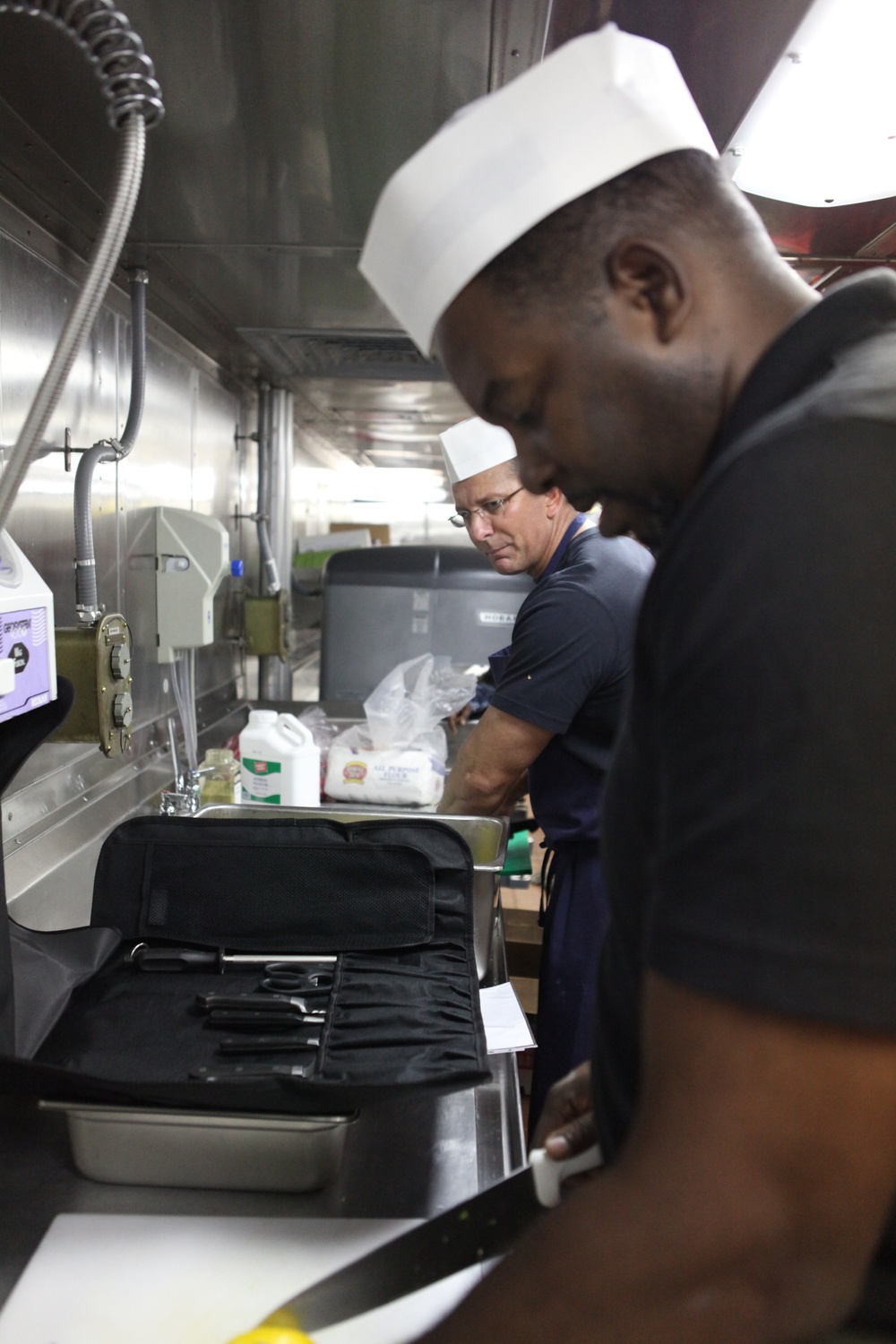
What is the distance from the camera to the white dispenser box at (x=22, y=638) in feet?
3.34

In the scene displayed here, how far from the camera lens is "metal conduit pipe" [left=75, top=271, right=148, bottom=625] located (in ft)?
5.29

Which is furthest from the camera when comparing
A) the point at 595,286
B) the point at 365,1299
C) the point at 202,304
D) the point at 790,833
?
the point at 202,304

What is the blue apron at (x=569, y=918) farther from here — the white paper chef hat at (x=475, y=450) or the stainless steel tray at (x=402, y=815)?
the white paper chef hat at (x=475, y=450)

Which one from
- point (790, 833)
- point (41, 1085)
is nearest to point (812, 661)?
point (790, 833)

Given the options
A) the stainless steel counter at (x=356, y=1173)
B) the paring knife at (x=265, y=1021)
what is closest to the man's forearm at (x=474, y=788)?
the stainless steel counter at (x=356, y=1173)

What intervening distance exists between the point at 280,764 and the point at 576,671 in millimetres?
632

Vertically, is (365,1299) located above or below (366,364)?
below

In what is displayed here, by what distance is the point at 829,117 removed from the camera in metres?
1.31

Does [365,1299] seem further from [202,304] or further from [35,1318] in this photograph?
[202,304]

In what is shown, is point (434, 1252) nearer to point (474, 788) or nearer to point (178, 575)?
point (474, 788)

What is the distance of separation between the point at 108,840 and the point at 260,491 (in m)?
2.38

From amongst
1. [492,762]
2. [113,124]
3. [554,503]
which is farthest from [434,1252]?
[554,503]

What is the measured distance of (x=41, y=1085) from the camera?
2.62 ft

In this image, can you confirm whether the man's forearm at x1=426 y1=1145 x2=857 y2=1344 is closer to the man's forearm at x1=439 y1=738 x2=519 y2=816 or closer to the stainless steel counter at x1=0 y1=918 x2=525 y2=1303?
the stainless steel counter at x1=0 y1=918 x2=525 y2=1303
